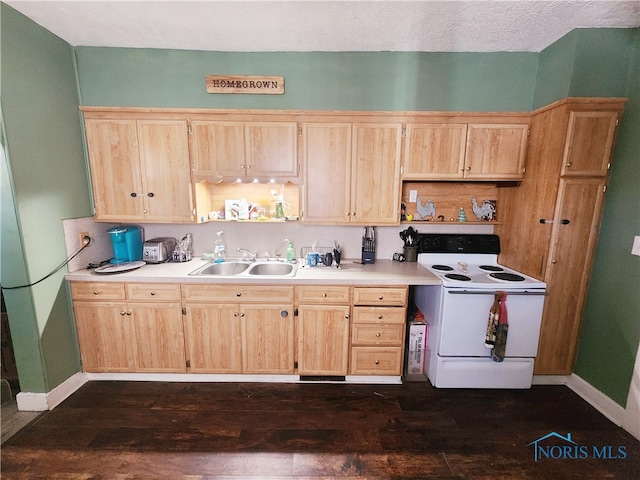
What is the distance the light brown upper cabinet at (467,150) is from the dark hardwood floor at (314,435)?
1903 millimetres

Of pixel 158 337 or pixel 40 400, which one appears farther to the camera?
pixel 158 337

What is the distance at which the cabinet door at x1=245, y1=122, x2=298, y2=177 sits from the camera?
236cm

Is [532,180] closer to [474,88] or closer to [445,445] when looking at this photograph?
[474,88]

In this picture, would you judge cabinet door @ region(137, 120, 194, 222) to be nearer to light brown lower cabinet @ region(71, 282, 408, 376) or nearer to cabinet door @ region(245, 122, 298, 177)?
cabinet door @ region(245, 122, 298, 177)

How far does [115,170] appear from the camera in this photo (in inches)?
94.2

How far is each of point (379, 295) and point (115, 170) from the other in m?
2.57

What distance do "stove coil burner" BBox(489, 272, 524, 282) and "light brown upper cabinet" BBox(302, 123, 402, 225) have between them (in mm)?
982

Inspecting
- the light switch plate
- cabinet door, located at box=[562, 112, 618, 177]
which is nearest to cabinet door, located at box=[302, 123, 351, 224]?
cabinet door, located at box=[562, 112, 618, 177]

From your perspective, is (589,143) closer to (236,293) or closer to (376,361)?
(376,361)

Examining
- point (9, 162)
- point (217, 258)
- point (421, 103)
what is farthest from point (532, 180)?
point (9, 162)

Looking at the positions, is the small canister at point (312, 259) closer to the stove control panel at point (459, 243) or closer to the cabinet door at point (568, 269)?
the stove control panel at point (459, 243)

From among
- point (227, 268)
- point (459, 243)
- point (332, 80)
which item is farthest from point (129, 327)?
point (459, 243)

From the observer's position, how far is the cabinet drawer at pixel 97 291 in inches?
87.2

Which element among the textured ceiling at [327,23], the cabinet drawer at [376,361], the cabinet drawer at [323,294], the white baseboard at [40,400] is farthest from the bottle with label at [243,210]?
the white baseboard at [40,400]
